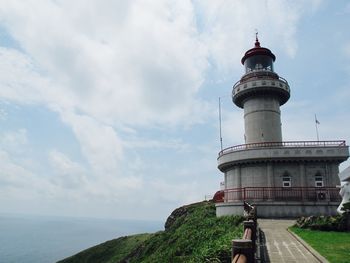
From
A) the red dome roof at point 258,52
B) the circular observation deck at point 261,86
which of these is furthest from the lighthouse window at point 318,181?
the red dome roof at point 258,52

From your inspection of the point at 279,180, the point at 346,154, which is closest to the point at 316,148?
the point at 346,154

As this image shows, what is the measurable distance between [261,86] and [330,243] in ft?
66.0

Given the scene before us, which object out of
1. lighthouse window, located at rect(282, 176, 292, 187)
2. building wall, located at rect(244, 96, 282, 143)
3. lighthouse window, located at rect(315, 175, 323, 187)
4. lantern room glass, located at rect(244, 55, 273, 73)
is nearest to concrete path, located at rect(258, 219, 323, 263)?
lighthouse window, located at rect(282, 176, 292, 187)

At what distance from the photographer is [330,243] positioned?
40.7ft

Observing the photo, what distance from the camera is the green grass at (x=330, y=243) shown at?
33.1ft

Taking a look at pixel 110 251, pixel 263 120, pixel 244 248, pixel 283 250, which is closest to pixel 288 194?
pixel 263 120

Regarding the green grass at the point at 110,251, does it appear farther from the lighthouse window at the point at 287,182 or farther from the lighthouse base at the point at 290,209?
the lighthouse base at the point at 290,209

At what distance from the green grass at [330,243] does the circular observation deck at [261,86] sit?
16785 millimetres

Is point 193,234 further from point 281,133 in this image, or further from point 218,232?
point 281,133

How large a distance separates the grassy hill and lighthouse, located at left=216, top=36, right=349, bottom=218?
2968 mm

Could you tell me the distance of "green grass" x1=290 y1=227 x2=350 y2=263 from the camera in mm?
10086

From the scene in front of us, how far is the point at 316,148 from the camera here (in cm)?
2644

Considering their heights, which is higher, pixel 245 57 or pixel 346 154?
pixel 245 57

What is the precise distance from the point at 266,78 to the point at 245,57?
429cm
